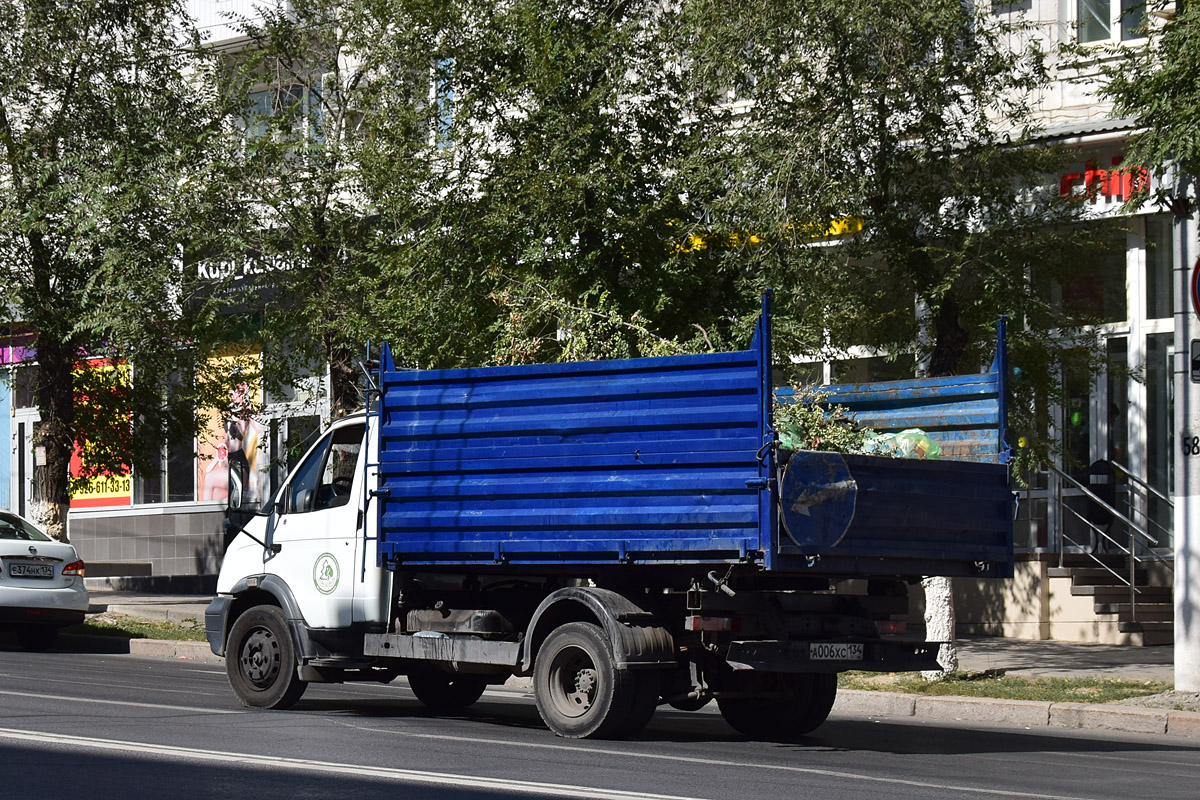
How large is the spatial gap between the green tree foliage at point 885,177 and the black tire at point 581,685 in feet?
18.6

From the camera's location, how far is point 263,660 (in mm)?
11852

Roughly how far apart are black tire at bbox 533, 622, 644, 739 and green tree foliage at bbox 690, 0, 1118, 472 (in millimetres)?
5681

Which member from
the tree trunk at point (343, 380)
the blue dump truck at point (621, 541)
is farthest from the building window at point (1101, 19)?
the blue dump truck at point (621, 541)

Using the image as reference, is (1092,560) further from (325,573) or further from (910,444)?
(325,573)

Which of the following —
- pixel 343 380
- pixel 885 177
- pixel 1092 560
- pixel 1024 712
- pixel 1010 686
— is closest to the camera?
pixel 1024 712

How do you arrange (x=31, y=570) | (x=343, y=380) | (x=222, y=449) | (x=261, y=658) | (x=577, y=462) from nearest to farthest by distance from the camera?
(x=577, y=462)
(x=261, y=658)
(x=31, y=570)
(x=343, y=380)
(x=222, y=449)

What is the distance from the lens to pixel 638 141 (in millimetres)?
15984

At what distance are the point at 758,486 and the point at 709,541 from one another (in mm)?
496

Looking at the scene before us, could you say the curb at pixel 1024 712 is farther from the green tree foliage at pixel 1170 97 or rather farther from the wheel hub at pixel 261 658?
the wheel hub at pixel 261 658

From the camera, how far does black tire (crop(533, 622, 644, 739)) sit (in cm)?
991

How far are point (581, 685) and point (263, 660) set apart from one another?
289 centimetres

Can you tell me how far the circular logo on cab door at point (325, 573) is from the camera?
11602 mm

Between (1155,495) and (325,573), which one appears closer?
(325,573)

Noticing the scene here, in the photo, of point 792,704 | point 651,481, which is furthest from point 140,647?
point 651,481
